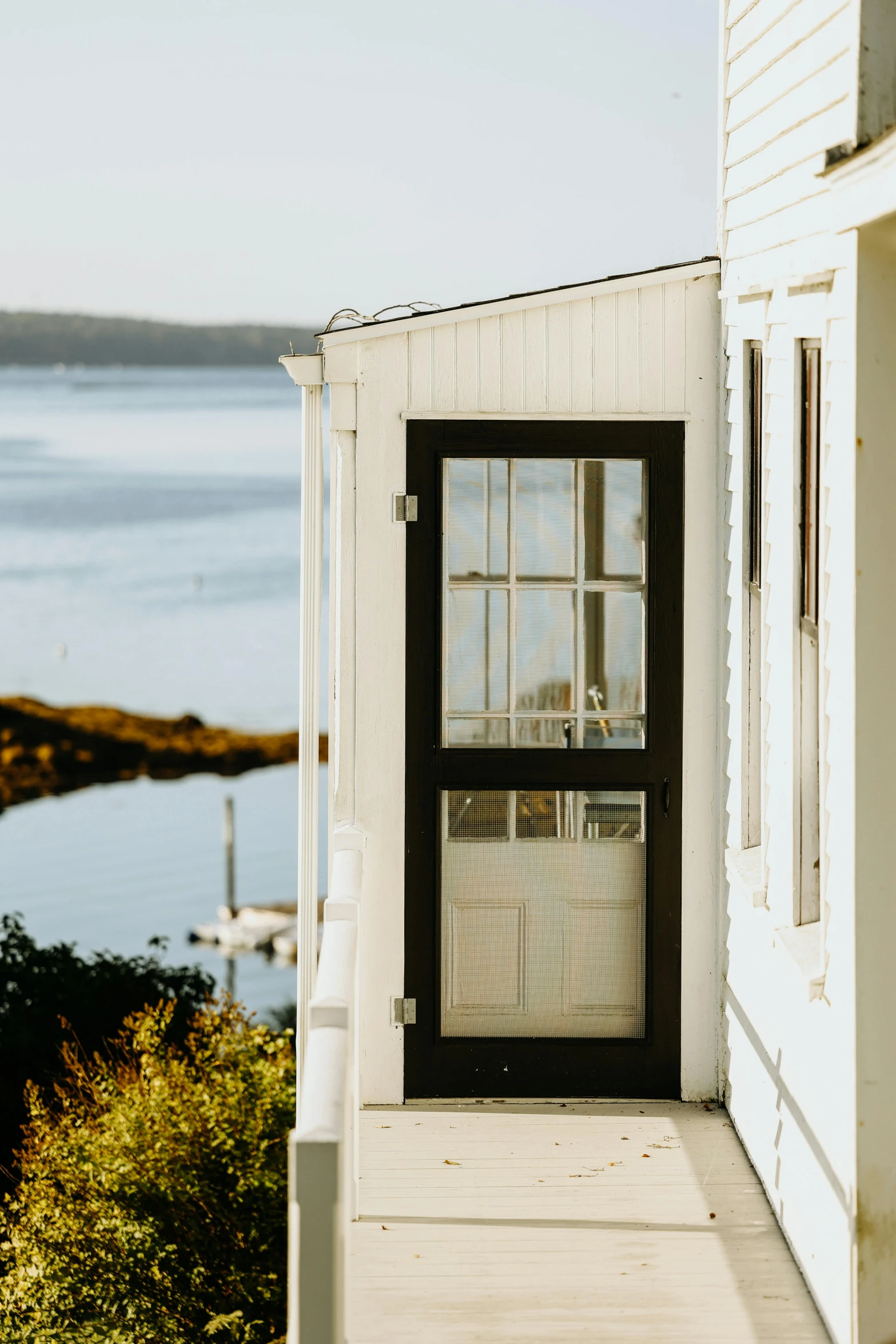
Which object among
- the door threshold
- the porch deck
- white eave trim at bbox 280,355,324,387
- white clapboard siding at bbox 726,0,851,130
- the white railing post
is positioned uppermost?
white clapboard siding at bbox 726,0,851,130

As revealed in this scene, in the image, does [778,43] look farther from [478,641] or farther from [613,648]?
[478,641]

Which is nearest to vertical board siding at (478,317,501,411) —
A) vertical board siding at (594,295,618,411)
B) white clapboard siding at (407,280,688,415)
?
white clapboard siding at (407,280,688,415)

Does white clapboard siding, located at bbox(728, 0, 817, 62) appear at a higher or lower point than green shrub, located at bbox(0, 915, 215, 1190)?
higher

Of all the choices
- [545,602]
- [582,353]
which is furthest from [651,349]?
[545,602]

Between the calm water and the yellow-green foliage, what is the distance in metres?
40.9

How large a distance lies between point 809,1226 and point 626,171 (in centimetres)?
4440

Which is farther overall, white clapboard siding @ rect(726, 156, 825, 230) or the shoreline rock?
the shoreline rock

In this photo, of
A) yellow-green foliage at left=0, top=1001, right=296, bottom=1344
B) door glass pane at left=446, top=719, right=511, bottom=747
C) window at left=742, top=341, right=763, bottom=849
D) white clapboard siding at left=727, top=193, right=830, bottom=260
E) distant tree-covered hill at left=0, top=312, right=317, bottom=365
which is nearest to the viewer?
white clapboard siding at left=727, top=193, right=830, bottom=260

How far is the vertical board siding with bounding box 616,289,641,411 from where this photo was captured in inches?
220

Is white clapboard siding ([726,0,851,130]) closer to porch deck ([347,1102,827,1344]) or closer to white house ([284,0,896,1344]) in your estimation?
white house ([284,0,896,1344])

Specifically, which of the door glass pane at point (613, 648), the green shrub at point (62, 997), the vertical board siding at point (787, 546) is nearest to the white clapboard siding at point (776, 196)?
the vertical board siding at point (787, 546)

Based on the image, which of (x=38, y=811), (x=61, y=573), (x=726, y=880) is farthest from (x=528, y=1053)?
(x=61, y=573)

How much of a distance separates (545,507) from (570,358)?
50 cm

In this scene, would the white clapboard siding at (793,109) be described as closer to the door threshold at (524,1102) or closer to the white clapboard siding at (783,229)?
the white clapboard siding at (783,229)
